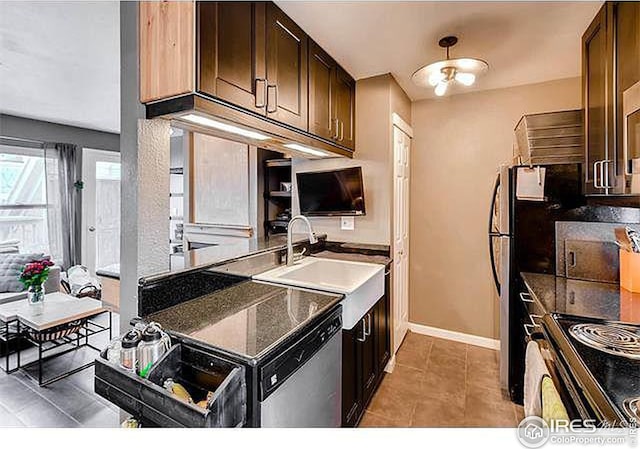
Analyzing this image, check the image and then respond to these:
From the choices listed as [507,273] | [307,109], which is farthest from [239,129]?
[507,273]

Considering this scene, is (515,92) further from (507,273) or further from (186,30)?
(186,30)

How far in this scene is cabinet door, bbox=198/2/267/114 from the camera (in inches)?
49.4

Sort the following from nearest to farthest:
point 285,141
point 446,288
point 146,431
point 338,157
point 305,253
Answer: point 146,431
point 285,141
point 305,253
point 338,157
point 446,288

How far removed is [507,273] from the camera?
7.40 ft

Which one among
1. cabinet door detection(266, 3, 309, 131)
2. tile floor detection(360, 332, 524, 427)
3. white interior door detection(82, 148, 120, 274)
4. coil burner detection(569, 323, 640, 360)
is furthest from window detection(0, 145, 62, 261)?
coil burner detection(569, 323, 640, 360)

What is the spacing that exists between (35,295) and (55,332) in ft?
1.72

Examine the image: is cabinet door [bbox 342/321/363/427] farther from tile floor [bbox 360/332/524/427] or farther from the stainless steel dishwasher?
tile floor [bbox 360/332/524/427]

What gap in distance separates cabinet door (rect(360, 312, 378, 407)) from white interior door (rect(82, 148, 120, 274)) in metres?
4.42

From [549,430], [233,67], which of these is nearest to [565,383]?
[549,430]

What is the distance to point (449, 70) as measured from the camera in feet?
6.33

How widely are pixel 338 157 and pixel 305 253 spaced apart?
0.86 meters

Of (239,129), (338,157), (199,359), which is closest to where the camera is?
(199,359)

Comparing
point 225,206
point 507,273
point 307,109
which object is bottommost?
point 507,273

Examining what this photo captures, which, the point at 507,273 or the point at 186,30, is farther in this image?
the point at 507,273
